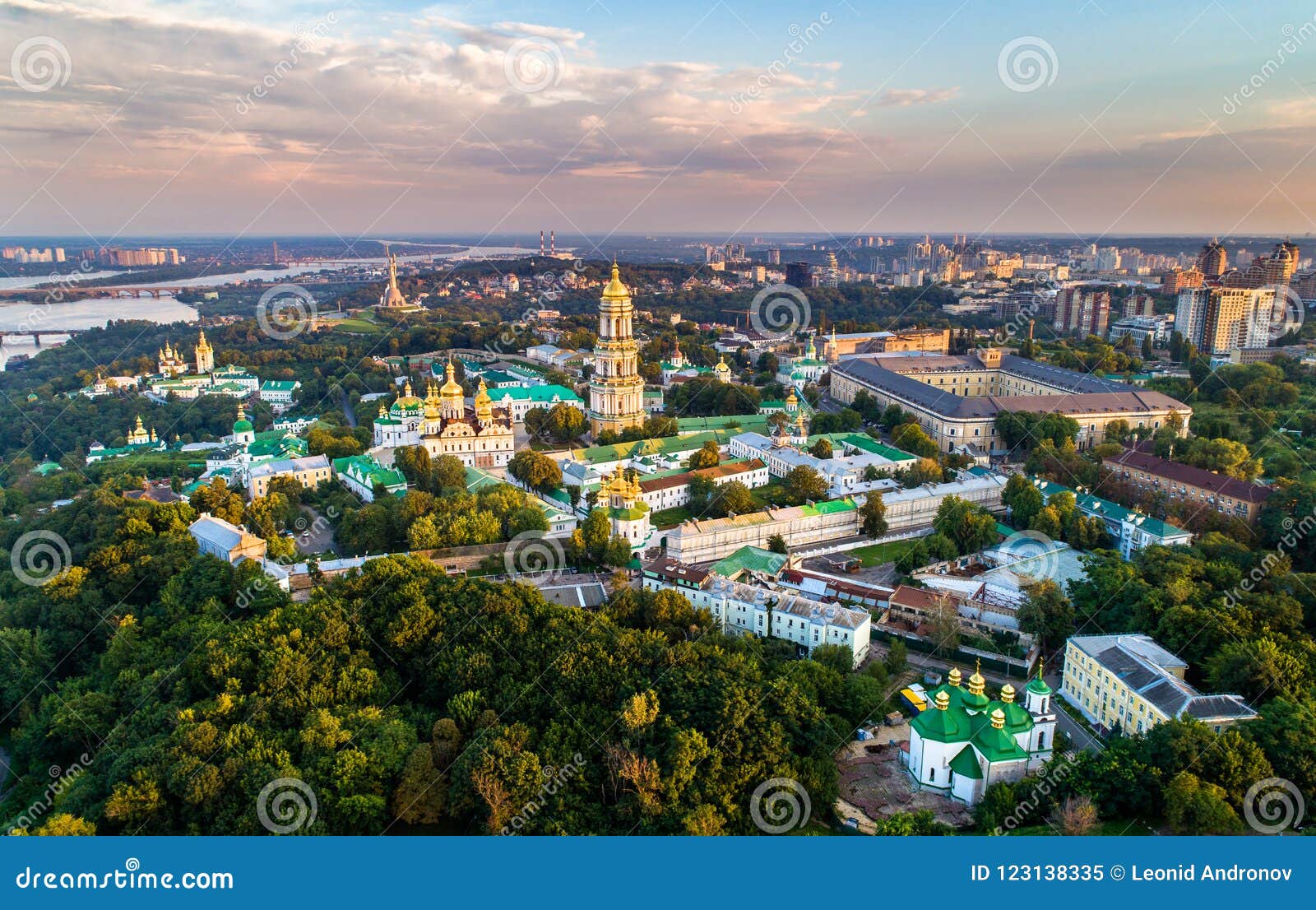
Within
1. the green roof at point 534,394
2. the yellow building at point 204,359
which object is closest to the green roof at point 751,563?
the green roof at point 534,394

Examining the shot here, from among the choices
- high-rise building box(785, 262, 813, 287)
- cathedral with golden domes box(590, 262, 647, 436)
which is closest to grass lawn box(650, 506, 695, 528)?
cathedral with golden domes box(590, 262, 647, 436)

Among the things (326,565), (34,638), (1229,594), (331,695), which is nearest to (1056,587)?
(1229,594)

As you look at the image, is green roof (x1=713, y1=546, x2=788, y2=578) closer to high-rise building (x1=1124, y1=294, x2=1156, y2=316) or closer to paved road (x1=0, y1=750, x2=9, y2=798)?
paved road (x1=0, y1=750, x2=9, y2=798)

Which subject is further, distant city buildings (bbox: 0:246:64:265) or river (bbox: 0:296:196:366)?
distant city buildings (bbox: 0:246:64:265)

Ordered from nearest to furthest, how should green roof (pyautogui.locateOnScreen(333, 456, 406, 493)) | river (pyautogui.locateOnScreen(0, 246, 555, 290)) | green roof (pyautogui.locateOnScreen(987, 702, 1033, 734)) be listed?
green roof (pyautogui.locateOnScreen(987, 702, 1033, 734))
green roof (pyautogui.locateOnScreen(333, 456, 406, 493))
river (pyautogui.locateOnScreen(0, 246, 555, 290))

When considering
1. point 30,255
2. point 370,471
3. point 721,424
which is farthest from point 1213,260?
point 30,255

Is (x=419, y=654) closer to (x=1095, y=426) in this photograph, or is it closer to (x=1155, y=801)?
(x=1155, y=801)

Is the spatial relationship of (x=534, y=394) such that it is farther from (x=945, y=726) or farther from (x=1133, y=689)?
(x=1133, y=689)
